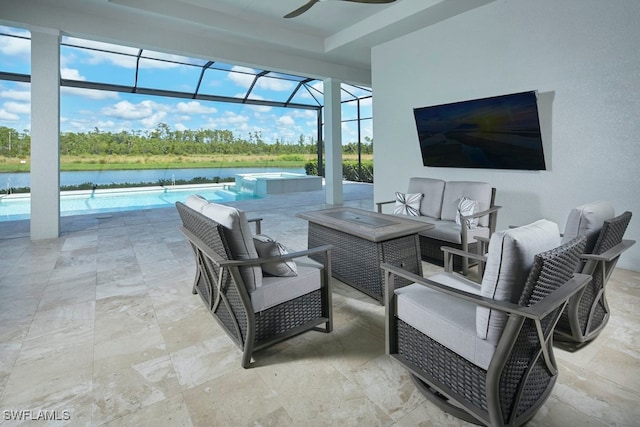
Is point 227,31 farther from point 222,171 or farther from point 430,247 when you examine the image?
point 222,171

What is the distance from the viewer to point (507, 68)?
4473 millimetres

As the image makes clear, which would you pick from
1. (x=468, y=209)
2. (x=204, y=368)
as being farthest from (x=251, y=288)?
(x=468, y=209)

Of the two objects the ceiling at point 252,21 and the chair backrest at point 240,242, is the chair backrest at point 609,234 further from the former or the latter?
the ceiling at point 252,21

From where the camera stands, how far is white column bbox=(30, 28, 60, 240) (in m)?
4.96

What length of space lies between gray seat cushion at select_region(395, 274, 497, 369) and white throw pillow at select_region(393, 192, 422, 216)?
2.45m

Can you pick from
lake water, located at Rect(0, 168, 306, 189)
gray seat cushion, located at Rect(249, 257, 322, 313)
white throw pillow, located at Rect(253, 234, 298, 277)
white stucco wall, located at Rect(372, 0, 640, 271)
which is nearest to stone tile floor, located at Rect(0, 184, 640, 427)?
gray seat cushion, located at Rect(249, 257, 322, 313)

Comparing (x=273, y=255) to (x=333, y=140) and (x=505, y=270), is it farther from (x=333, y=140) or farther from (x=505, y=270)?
(x=333, y=140)

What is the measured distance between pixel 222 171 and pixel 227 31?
8856 mm

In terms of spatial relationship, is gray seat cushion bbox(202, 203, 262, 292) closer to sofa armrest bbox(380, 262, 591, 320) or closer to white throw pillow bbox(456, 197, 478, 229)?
sofa armrest bbox(380, 262, 591, 320)

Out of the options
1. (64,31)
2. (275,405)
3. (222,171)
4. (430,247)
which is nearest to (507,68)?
(430,247)

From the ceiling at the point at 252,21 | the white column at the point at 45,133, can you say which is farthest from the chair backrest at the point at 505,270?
the white column at the point at 45,133

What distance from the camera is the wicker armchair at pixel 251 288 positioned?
1952 millimetres

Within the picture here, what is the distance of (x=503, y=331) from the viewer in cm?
137

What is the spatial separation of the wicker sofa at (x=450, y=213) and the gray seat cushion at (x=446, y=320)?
64.4 inches
